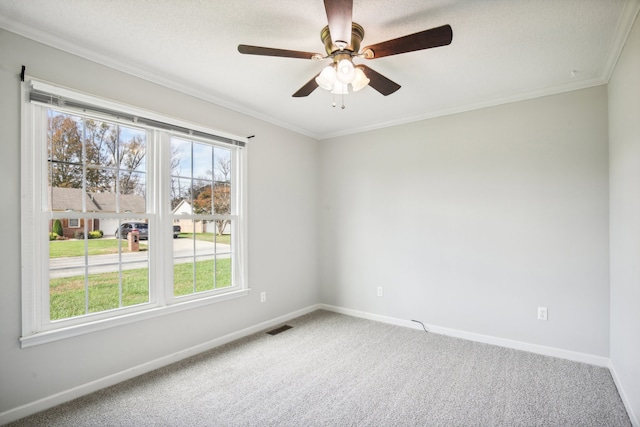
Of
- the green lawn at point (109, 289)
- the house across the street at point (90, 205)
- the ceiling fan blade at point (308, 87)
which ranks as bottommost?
the green lawn at point (109, 289)

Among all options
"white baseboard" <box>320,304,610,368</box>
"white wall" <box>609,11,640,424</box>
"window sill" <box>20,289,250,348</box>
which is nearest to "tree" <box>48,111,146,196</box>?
"window sill" <box>20,289,250,348</box>

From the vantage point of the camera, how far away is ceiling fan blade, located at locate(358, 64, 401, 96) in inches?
86.7

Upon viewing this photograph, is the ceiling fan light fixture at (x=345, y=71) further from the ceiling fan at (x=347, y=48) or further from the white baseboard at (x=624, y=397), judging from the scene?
the white baseboard at (x=624, y=397)

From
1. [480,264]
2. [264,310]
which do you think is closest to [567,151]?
[480,264]

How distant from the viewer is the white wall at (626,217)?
Result: 6.54ft

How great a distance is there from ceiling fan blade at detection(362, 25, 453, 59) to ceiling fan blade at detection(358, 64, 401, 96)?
0.18 meters

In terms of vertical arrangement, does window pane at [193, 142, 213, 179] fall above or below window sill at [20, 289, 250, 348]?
above

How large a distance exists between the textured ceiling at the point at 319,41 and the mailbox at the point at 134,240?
4.36ft

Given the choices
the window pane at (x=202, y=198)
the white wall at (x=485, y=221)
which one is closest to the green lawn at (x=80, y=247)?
the window pane at (x=202, y=198)

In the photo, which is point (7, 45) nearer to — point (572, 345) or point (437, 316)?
point (437, 316)

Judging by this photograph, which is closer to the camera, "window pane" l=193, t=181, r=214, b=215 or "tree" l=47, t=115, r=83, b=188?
"tree" l=47, t=115, r=83, b=188

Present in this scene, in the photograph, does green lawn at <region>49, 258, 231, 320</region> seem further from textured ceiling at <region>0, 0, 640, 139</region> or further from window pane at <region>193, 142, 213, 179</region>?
textured ceiling at <region>0, 0, 640, 139</region>

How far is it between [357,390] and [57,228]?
2.49 meters

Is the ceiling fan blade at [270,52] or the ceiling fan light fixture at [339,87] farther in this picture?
the ceiling fan light fixture at [339,87]
